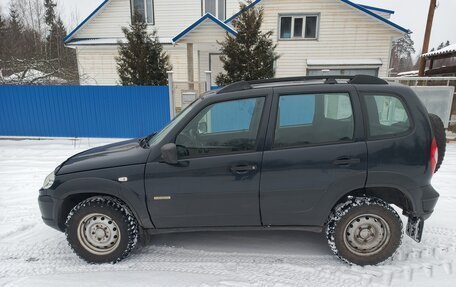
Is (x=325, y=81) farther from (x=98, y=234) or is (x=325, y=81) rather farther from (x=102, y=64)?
(x=102, y=64)

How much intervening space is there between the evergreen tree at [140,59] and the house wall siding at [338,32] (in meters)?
6.01

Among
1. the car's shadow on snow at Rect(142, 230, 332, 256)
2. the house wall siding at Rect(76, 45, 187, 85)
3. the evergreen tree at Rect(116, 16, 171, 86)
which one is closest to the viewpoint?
the car's shadow on snow at Rect(142, 230, 332, 256)

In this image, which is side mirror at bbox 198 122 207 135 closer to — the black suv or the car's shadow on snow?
the black suv

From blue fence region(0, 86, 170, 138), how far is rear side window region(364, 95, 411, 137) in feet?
23.1

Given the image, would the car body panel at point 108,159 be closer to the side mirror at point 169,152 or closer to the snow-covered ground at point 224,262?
the side mirror at point 169,152

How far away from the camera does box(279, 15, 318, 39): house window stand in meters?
13.8

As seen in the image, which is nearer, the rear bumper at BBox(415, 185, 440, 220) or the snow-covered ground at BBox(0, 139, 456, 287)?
the snow-covered ground at BBox(0, 139, 456, 287)

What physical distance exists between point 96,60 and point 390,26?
14.5 metres

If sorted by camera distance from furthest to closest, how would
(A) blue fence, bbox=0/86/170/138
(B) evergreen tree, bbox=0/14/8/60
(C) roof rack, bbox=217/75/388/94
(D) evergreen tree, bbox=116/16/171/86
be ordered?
(B) evergreen tree, bbox=0/14/8/60 → (D) evergreen tree, bbox=116/16/171/86 → (A) blue fence, bbox=0/86/170/138 → (C) roof rack, bbox=217/75/388/94

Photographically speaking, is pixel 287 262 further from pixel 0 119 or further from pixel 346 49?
pixel 346 49

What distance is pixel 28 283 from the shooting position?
2.77 metres

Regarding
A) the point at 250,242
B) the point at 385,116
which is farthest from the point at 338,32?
the point at 250,242

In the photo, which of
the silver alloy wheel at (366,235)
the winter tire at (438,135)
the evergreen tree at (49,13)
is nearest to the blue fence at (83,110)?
the silver alloy wheel at (366,235)

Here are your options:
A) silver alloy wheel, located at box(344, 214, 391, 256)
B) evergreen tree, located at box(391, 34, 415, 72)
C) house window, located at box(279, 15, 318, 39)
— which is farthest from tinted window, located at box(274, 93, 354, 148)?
evergreen tree, located at box(391, 34, 415, 72)
